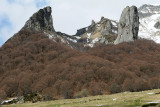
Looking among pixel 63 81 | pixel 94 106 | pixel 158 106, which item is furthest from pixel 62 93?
pixel 158 106

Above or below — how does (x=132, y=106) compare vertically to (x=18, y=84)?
below

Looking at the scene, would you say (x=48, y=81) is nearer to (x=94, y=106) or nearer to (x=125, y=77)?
(x=125, y=77)

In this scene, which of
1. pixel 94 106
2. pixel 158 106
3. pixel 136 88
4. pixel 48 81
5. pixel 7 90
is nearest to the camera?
pixel 158 106

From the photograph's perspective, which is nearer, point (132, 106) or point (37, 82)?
point (132, 106)

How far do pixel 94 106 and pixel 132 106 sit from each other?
29.1 feet

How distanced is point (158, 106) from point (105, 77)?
14992 cm

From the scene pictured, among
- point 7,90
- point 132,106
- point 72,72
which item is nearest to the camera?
point 132,106

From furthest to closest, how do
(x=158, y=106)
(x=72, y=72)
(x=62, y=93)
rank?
1. (x=72, y=72)
2. (x=62, y=93)
3. (x=158, y=106)

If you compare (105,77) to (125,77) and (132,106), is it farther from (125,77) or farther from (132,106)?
(132,106)

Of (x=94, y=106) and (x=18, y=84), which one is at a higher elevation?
(x=18, y=84)

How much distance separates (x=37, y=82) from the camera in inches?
7279

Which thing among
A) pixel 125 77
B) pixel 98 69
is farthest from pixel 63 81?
pixel 125 77

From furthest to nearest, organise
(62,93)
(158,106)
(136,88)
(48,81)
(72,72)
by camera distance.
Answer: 1. (72,72)
2. (48,81)
3. (62,93)
4. (136,88)
5. (158,106)

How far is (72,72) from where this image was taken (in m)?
197
